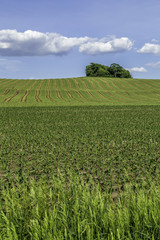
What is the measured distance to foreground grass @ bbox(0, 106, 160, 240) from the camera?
4090 mm

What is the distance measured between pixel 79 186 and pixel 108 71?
148245 mm

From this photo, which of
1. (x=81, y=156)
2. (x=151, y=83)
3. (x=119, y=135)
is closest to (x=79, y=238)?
(x=81, y=156)

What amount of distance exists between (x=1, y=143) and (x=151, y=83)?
92443mm

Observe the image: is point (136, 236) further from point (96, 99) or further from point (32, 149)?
point (96, 99)

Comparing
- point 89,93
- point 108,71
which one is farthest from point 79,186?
point 108,71

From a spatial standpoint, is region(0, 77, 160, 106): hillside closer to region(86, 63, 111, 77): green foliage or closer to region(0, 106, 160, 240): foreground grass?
region(0, 106, 160, 240): foreground grass

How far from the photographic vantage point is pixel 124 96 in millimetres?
73062

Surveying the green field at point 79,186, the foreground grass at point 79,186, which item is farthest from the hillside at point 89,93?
the green field at point 79,186

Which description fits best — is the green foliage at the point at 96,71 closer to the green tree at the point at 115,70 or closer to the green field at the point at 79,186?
the green tree at the point at 115,70

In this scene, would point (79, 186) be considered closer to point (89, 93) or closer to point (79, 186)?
point (79, 186)

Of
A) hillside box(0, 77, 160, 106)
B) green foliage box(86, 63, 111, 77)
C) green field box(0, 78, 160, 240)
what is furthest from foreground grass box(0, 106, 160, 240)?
green foliage box(86, 63, 111, 77)

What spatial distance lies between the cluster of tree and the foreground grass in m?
131

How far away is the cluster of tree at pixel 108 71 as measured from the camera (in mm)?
145500

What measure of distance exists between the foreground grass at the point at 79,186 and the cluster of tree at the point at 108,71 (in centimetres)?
13093
